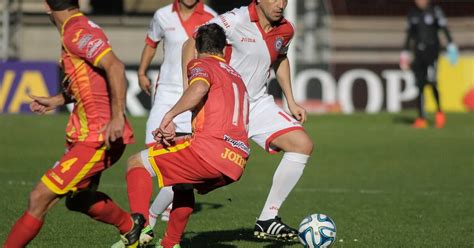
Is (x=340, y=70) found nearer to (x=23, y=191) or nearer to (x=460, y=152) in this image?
(x=460, y=152)

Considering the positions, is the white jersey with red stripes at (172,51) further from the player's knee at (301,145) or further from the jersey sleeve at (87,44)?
the jersey sleeve at (87,44)

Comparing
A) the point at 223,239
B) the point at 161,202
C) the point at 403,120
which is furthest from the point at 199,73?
the point at 403,120

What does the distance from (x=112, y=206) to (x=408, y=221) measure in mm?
3870

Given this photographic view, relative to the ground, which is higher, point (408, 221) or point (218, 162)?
point (218, 162)

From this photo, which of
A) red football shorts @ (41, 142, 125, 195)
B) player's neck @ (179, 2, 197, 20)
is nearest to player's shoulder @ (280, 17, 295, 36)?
player's neck @ (179, 2, 197, 20)

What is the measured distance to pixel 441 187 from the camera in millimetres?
13016

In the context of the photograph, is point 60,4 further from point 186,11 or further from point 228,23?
point 186,11

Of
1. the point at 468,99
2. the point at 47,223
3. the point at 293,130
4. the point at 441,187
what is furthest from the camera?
the point at 468,99

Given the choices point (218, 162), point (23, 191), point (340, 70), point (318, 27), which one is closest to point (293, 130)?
point (218, 162)

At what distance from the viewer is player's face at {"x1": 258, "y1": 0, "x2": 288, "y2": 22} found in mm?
8672

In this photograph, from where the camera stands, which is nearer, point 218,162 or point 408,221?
point 218,162

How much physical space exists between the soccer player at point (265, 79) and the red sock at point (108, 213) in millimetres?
1563

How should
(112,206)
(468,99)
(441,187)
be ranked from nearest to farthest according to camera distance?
(112,206)
(441,187)
(468,99)

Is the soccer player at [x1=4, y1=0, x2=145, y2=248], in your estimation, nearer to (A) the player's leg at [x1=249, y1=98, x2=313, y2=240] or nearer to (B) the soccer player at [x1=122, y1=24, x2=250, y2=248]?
(B) the soccer player at [x1=122, y1=24, x2=250, y2=248]
